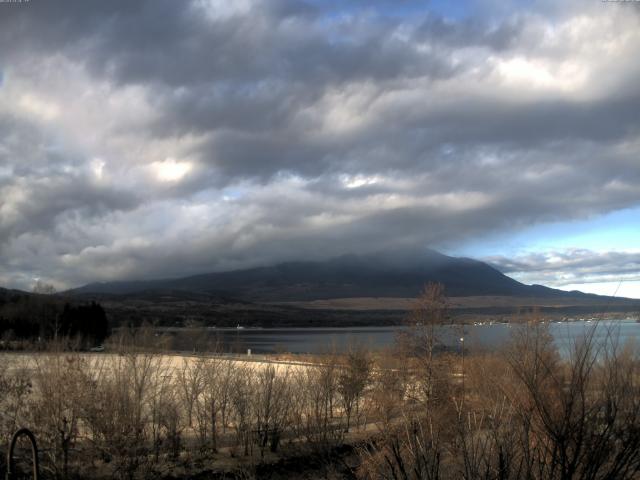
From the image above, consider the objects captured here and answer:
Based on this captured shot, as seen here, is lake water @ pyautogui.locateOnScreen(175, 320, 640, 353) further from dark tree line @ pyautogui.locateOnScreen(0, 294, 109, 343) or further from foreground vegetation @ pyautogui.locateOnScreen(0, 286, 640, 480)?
dark tree line @ pyautogui.locateOnScreen(0, 294, 109, 343)

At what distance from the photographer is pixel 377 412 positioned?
2467cm

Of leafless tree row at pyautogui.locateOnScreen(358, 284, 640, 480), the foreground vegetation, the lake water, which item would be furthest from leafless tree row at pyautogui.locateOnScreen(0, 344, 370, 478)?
leafless tree row at pyautogui.locateOnScreen(358, 284, 640, 480)

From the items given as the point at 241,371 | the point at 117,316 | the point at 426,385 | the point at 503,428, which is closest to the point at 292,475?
the point at 241,371

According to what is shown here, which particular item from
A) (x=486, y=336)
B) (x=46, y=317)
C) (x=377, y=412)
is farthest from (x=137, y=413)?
(x=46, y=317)

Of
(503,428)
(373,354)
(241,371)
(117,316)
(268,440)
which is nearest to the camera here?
(503,428)

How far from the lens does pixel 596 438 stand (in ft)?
20.3

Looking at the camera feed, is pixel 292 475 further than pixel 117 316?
No

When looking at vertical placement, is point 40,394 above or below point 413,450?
below

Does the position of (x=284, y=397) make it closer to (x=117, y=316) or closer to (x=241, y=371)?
(x=241, y=371)

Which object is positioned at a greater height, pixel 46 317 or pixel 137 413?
pixel 46 317

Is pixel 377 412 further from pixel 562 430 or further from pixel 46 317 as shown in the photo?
pixel 46 317

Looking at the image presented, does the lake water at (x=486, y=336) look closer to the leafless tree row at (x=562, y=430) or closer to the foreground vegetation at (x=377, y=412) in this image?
the leafless tree row at (x=562, y=430)

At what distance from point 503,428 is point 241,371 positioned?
20560mm

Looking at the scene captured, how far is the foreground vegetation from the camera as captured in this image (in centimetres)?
616
